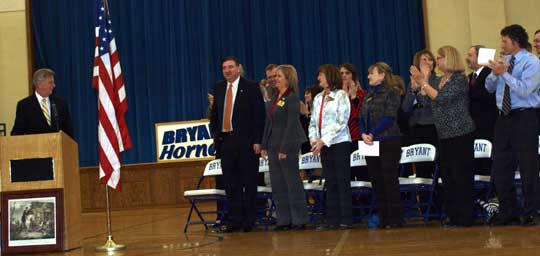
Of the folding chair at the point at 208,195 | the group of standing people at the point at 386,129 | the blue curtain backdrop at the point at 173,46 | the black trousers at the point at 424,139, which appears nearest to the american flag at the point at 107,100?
the folding chair at the point at 208,195

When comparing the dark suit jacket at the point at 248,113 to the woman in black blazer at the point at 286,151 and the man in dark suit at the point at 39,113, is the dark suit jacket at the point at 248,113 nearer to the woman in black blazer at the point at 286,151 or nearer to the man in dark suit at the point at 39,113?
the woman in black blazer at the point at 286,151

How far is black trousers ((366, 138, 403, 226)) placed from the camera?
713 centimetres

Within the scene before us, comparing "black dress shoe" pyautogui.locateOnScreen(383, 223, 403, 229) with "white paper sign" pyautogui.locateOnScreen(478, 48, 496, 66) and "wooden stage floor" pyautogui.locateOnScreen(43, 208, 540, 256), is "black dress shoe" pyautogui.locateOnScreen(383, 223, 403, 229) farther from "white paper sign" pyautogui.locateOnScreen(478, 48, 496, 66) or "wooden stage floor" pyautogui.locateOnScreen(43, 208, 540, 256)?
"white paper sign" pyautogui.locateOnScreen(478, 48, 496, 66)

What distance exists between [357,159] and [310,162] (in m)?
0.61

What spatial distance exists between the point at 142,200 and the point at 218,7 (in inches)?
170

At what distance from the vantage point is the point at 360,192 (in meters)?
7.80

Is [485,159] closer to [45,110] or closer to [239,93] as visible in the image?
[239,93]

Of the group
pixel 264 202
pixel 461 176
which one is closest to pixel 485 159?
pixel 461 176

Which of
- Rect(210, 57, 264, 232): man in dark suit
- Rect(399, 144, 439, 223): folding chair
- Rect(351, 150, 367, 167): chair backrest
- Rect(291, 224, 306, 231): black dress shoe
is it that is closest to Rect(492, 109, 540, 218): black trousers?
Rect(399, 144, 439, 223): folding chair

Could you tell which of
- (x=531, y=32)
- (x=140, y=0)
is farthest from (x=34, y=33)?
(x=531, y=32)

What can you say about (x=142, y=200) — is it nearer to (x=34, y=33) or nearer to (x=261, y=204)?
(x=34, y=33)

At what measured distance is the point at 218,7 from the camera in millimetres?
16016

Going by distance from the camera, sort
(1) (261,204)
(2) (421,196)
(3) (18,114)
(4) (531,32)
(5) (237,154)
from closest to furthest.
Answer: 1. (3) (18,114)
2. (5) (237,154)
3. (2) (421,196)
4. (1) (261,204)
5. (4) (531,32)

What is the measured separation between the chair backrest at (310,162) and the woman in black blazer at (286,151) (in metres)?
0.62
